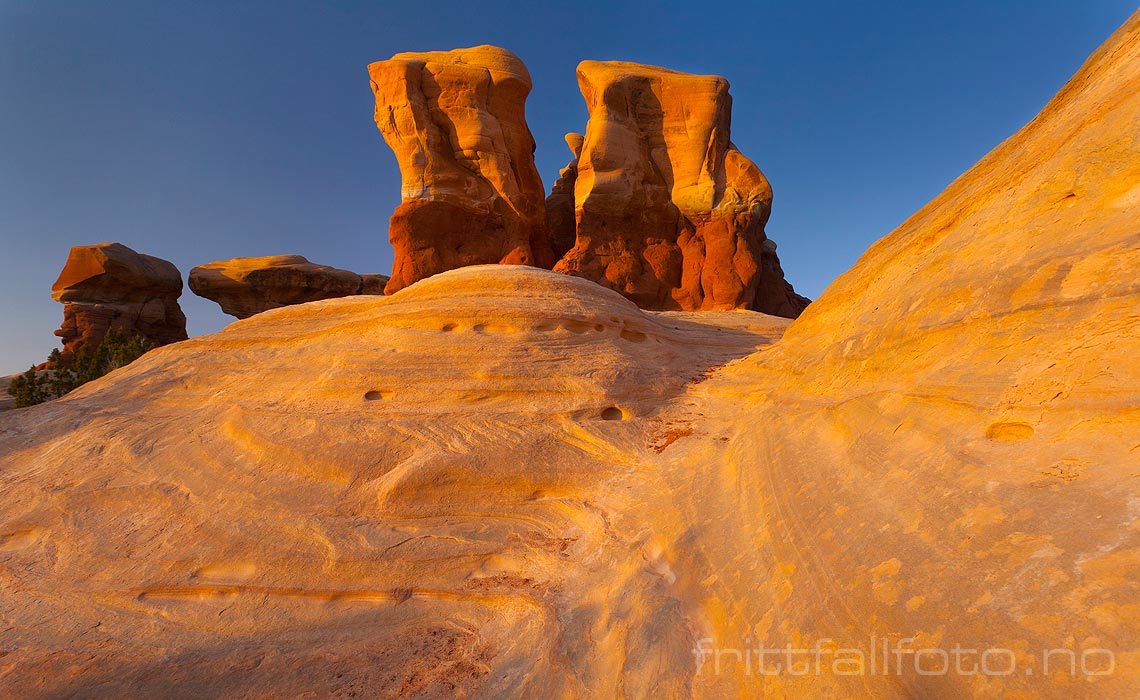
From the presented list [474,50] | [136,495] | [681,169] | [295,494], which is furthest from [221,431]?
[474,50]

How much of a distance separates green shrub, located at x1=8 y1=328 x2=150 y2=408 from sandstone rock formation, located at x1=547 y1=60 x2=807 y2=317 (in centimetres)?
1608

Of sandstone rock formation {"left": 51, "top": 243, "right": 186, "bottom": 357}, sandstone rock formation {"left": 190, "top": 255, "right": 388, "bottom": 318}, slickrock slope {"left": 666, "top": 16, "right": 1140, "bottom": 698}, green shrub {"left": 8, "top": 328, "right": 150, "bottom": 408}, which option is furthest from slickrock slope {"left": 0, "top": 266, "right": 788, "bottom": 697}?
sandstone rock formation {"left": 51, "top": 243, "right": 186, "bottom": 357}

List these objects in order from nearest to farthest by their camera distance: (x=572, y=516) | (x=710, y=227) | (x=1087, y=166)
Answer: (x=1087, y=166) → (x=572, y=516) → (x=710, y=227)

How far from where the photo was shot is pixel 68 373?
17.4 m

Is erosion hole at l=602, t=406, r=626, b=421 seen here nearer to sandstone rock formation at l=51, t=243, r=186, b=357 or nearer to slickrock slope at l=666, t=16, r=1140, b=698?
slickrock slope at l=666, t=16, r=1140, b=698

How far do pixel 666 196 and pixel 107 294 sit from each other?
29.9m

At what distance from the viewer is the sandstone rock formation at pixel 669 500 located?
1.74 m

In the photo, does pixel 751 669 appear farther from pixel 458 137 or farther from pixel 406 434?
pixel 458 137

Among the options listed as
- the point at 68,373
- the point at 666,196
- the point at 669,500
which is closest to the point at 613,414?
the point at 669,500

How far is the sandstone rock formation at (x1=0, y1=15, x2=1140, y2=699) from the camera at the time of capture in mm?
1740

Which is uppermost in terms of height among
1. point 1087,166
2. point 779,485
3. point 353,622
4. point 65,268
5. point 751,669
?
point 65,268

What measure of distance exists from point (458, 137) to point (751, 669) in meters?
21.4

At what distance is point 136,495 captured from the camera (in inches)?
175

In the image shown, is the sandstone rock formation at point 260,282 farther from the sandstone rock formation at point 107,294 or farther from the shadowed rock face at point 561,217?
the shadowed rock face at point 561,217
